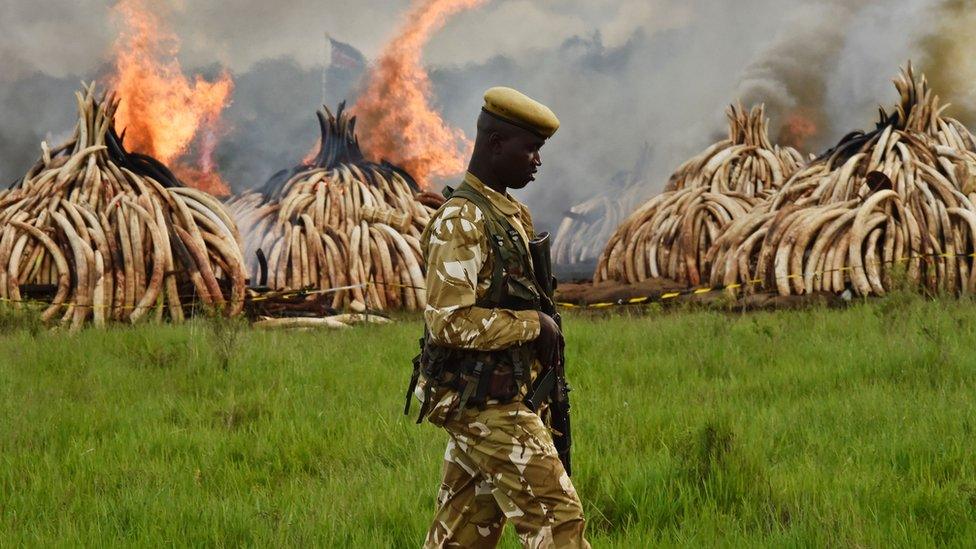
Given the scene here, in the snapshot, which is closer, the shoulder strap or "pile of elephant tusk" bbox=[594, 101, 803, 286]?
the shoulder strap

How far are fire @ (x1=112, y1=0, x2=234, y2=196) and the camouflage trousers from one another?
11417 millimetres

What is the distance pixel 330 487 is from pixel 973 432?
342 cm

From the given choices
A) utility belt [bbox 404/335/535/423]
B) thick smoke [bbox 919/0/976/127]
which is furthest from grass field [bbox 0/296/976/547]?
thick smoke [bbox 919/0/976/127]

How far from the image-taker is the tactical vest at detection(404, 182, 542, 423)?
3045 millimetres

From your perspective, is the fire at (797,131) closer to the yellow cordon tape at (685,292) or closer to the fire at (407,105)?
the yellow cordon tape at (685,292)

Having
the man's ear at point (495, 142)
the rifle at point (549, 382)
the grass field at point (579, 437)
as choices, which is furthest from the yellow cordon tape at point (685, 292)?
the man's ear at point (495, 142)

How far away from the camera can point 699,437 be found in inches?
188

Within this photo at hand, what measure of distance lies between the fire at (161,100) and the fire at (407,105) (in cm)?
226

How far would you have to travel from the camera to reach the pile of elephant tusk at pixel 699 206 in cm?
1220

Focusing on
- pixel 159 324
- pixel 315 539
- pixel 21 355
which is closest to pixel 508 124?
pixel 315 539

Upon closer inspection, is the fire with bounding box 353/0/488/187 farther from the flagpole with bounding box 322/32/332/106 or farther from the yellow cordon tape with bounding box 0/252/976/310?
the yellow cordon tape with bounding box 0/252/976/310

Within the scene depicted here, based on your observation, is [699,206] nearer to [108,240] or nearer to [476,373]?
[108,240]

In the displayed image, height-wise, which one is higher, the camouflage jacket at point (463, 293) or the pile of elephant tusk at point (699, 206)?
the pile of elephant tusk at point (699, 206)

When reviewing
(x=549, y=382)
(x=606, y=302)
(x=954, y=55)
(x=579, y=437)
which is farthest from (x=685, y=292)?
(x=549, y=382)
